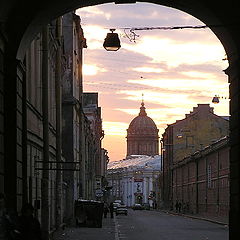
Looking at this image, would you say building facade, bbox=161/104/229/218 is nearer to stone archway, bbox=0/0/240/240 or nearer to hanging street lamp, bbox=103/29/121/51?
hanging street lamp, bbox=103/29/121/51

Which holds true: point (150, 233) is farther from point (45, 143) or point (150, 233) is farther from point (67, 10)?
point (67, 10)

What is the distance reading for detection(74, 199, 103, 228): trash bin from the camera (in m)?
42.9

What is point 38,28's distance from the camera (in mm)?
19469

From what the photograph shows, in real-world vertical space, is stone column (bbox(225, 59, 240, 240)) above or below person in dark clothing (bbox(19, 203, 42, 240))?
above

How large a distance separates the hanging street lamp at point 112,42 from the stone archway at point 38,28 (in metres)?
0.90

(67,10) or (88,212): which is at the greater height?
(67,10)

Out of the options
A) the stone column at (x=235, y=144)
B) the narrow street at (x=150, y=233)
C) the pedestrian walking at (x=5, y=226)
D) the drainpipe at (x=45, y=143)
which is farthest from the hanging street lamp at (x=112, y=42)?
the narrow street at (x=150, y=233)

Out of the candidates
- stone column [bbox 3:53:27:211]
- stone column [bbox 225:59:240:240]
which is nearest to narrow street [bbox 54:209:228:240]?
stone column [bbox 225:59:240:240]

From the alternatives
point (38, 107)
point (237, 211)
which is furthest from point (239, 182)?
point (38, 107)

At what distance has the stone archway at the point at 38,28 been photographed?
56.5 ft

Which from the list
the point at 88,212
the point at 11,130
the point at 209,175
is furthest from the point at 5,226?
the point at 209,175

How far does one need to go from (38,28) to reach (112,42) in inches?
72.1

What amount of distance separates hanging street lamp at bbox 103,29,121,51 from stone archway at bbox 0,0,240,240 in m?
0.90

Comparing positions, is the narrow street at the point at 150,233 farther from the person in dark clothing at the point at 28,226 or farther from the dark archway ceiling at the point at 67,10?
the person in dark clothing at the point at 28,226
